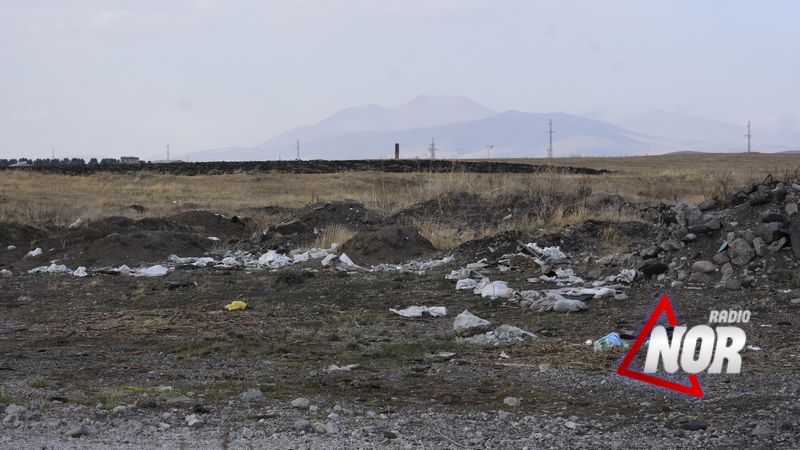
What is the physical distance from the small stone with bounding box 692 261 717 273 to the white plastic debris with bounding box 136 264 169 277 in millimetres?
9450

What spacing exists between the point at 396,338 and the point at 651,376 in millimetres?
3238

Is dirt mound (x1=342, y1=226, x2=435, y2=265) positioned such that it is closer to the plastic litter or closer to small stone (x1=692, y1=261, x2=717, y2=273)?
small stone (x1=692, y1=261, x2=717, y2=273)

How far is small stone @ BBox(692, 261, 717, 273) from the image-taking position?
33.0 ft

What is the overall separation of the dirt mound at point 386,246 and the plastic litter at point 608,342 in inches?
309

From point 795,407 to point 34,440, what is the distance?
476 cm

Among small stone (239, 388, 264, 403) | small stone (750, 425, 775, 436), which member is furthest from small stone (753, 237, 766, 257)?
small stone (239, 388, 264, 403)

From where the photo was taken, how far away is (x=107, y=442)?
4.30m

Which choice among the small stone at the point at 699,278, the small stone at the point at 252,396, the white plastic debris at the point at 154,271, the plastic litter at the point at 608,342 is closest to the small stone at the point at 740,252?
the small stone at the point at 699,278

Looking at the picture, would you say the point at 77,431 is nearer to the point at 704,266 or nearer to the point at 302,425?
the point at 302,425

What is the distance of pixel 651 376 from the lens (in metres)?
5.94

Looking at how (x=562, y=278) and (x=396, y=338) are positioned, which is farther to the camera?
(x=562, y=278)

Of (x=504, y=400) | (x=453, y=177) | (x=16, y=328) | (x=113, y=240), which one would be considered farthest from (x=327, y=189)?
(x=504, y=400)

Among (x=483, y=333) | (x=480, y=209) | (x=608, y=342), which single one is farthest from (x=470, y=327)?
(x=480, y=209)

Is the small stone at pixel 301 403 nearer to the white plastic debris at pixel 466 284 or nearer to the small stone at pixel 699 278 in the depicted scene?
the white plastic debris at pixel 466 284
